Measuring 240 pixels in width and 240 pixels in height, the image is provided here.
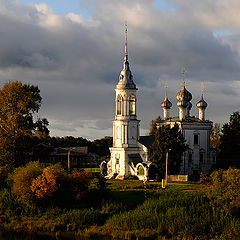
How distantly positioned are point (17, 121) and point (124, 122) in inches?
685

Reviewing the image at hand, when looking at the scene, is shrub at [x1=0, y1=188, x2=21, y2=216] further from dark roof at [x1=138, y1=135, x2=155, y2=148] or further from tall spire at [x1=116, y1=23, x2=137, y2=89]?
tall spire at [x1=116, y1=23, x2=137, y2=89]

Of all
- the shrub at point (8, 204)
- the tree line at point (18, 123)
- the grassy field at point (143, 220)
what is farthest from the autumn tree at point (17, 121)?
the grassy field at point (143, 220)

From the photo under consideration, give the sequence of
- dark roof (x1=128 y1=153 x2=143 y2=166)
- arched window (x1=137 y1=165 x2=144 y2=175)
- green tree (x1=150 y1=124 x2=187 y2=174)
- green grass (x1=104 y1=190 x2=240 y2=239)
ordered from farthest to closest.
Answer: dark roof (x1=128 y1=153 x2=143 y2=166), arched window (x1=137 y1=165 x2=144 y2=175), green tree (x1=150 y1=124 x2=187 y2=174), green grass (x1=104 y1=190 x2=240 y2=239)

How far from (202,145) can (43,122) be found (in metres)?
23.1

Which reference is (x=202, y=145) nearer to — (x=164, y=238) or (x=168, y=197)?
(x=168, y=197)

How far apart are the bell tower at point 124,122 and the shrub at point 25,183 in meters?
24.0

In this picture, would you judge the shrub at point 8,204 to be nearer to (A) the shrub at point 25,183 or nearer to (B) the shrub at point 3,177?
(A) the shrub at point 25,183

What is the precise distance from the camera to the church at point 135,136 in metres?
62.0

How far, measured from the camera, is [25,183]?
38.2 metres

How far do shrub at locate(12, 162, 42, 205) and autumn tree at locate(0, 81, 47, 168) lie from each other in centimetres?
1019

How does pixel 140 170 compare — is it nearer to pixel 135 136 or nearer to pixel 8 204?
pixel 135 136

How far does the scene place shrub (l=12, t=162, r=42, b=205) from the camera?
125ft

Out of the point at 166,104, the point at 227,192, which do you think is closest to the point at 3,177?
the point at 227,192

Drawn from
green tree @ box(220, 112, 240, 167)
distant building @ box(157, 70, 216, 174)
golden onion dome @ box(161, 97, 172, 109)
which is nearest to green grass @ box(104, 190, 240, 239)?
distant building @ box(157, 70, 216, 174)
